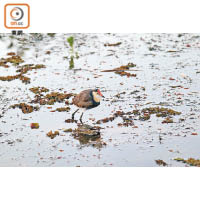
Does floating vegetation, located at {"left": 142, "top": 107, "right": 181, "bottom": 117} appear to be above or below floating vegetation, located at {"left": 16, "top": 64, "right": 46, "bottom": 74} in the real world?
below

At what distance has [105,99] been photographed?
5.98 metres

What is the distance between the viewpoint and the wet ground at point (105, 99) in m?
4.89

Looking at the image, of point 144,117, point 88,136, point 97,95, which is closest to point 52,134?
point 88,136

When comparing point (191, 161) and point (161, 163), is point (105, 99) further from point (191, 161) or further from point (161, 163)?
point (191, 161)

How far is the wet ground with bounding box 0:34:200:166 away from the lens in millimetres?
4891

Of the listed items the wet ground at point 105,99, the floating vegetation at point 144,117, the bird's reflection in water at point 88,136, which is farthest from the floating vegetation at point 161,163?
the floating vegetation at point 144,117

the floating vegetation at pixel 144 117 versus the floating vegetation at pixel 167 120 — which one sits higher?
the floating vegetation at pixel 144 117

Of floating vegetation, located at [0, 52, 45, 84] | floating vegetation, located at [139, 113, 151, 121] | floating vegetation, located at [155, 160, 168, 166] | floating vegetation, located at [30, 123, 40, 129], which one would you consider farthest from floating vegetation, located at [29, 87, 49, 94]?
floating vegetation, located at [155, 160, 168, 166]

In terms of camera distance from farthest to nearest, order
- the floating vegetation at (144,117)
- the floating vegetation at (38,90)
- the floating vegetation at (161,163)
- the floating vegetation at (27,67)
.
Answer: the floating vegetation at (27,67), the floating vegetation at (38,90), the floating vegetation at (144,117), the floating vegetation at (161,163)

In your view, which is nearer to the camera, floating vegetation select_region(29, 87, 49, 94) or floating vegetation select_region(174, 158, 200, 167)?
floating vegetation select_region(174, 158, 200, 167)

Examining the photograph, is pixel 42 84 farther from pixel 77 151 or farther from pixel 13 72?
pixel 77 151

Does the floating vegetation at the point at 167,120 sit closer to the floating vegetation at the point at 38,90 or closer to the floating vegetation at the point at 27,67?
the floating vegetation at the point at 38,90

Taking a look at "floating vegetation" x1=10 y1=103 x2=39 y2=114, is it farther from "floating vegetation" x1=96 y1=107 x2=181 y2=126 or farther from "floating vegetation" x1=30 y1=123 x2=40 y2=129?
"floating vegetation" x1=96 y1=107 x2=181 y2=126

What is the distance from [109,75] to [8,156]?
8.98ft
